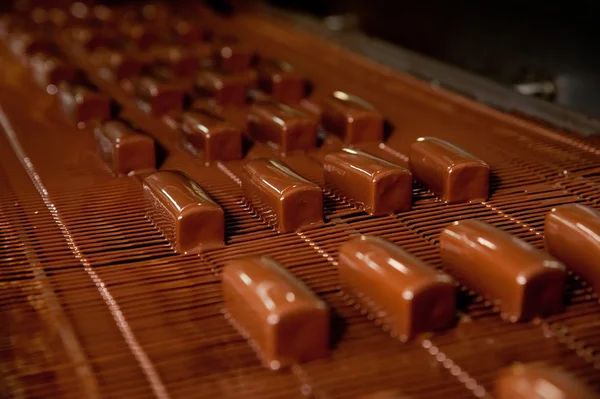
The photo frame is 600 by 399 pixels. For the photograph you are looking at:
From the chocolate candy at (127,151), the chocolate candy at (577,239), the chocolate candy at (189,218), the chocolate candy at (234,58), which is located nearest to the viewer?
the chocolate candy at (577,239)

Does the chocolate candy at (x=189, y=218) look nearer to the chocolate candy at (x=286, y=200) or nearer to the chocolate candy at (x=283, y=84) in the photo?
the chocolate candy at (x=286, y=200)

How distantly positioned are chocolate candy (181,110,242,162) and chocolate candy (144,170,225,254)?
362mm

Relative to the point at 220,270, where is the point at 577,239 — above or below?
above

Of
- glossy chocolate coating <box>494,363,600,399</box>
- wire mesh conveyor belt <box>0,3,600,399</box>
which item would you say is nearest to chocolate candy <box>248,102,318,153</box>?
wire mesh conveyor belt <box>0,3,600,399</box>

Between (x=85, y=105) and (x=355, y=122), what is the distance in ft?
2.46

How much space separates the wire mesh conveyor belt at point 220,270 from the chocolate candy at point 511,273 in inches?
0.9

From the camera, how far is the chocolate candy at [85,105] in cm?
210

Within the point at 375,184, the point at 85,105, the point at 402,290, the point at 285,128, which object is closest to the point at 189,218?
the point at 375,184

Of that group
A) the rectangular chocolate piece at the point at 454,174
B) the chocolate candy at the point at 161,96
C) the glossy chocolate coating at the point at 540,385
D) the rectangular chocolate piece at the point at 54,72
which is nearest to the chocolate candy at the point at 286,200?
the rectangular chocolate piece at the point at 454,174

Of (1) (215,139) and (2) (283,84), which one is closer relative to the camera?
(1) (215,139)

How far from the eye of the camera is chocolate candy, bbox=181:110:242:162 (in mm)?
1767

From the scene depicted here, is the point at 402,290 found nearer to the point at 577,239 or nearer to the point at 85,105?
the point at 577,239

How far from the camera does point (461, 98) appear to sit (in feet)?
7.02

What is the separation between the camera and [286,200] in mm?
1373
